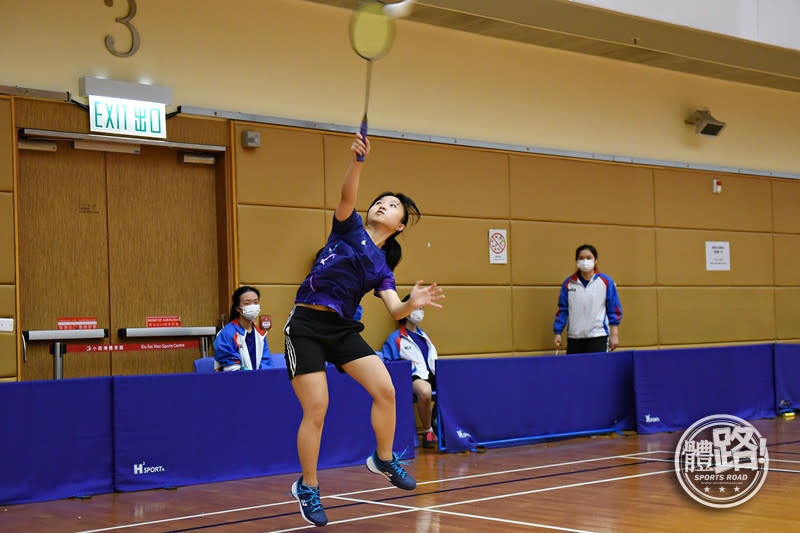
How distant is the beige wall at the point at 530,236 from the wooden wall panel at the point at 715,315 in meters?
0.02

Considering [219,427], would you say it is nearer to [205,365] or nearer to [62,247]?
[205,365]

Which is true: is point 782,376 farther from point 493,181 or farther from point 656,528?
point 656,528

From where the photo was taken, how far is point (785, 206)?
41.1 feet

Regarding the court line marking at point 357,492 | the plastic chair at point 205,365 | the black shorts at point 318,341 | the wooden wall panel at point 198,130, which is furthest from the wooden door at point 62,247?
the black shorts at point 318,341

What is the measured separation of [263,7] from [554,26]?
110 inches

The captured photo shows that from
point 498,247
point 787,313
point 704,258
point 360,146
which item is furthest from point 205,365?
point 787,313

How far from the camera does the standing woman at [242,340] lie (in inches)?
275

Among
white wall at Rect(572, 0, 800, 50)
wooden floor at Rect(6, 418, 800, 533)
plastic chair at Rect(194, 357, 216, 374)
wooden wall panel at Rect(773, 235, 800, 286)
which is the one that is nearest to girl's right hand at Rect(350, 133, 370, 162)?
wooden floor at Rect(6, 418, 800, 533)

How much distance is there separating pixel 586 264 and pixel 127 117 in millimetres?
4578

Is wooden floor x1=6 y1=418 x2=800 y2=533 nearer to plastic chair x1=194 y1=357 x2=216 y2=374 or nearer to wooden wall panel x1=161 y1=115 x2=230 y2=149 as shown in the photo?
plastic chair x1=194 y1=357 x2=216 y2=374

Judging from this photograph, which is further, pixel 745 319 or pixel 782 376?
pixel 745 319

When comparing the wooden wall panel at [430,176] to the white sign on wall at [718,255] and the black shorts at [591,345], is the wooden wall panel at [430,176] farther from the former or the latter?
the white sign on wall at [718,255]

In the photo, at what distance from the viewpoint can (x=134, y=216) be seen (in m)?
7.94

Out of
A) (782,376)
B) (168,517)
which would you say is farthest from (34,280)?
(782,376)
